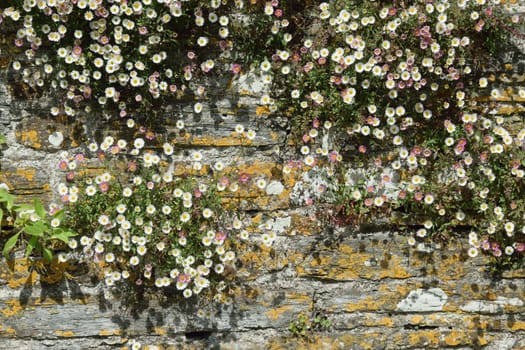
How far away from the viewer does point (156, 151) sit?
371cm

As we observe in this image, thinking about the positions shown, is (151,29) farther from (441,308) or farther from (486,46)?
(441,308)

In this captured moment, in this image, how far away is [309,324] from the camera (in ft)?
12.5

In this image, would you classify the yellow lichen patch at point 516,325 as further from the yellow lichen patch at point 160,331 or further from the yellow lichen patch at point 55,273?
the yellow lichen patch at point 55,273

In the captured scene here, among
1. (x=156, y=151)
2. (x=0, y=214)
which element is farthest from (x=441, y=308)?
(x=0, y=214)

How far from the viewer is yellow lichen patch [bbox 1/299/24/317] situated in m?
3.68

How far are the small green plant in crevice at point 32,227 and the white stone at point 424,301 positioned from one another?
90.8 inches

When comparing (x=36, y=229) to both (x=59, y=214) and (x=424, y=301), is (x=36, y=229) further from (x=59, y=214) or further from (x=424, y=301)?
(x=424, y=301)

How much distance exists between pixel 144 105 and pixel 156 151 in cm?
32

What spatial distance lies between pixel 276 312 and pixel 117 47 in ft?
6.78

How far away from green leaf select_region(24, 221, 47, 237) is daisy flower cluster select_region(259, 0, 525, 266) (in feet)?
5.36

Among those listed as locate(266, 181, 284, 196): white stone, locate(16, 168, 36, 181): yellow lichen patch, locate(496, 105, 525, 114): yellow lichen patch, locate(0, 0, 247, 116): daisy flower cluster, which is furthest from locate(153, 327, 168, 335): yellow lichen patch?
locate(496, 105, 525, 114): yellow lichen patch

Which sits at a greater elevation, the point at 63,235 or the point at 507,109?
the point at 507,109

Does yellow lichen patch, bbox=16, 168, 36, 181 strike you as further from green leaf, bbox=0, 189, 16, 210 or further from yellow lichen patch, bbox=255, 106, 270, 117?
yellow lichen patch, bbox=255, 106, 270, 117

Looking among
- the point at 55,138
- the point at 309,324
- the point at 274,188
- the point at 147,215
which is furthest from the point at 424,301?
the point at 55,138
